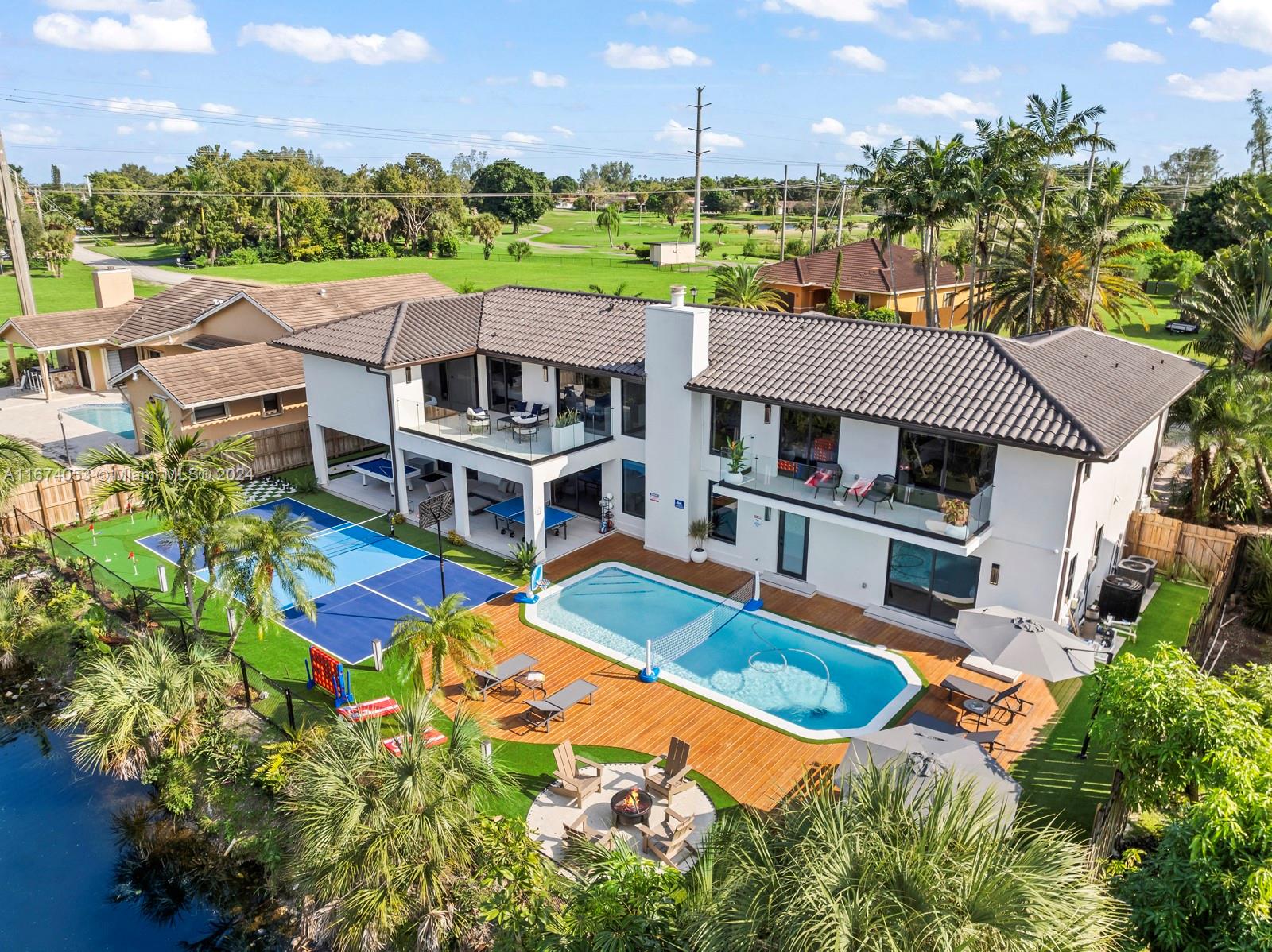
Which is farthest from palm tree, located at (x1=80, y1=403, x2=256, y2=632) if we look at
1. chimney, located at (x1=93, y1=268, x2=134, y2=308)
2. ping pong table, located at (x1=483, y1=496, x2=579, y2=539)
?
chimney, located at (x1=93, y1=268, x2=134, y2=308)

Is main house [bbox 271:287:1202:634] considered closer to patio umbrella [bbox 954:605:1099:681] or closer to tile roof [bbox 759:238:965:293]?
patio umbrella [bbox 954:605:1099:681]

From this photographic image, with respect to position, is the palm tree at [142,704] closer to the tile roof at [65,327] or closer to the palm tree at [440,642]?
the palm tree at [440,642]

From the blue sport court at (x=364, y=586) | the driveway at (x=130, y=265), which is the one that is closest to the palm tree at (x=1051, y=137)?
the blue sport court at (x=364, y=586)

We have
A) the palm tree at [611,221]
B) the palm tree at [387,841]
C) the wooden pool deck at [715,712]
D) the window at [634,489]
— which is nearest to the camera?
the palm tree at [387,841]

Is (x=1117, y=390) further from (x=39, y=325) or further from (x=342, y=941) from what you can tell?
(x=39, y=325)

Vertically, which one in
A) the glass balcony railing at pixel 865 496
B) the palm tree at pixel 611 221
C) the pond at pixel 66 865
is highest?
the palm tree at pixel 611 221

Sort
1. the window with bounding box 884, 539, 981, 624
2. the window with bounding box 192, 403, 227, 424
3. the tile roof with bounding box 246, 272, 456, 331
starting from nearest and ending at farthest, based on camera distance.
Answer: the window with bounding box 884, 539, 981, 624, the window with bounding box 192, 403, 227, 424, the tile roof with bounding box 246, 272, 456, 331

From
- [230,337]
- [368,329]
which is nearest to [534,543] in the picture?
[368,329]

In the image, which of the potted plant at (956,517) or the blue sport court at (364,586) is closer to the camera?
the potted plant at (956,517)
